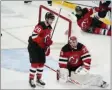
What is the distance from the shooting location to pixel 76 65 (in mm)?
3977

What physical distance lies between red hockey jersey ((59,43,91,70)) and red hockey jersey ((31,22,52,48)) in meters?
0.27

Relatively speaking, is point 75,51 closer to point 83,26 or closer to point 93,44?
point 93,44

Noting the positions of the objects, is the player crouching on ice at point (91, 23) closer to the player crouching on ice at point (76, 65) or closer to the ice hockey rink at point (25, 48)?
the ice hockey rink at point (25, 48)

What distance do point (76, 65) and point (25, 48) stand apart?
133cm

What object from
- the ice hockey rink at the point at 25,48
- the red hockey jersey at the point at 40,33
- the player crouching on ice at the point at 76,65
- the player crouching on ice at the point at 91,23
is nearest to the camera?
the red hockey jersey at the point at 40,33

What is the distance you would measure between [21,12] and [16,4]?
28.9 inches

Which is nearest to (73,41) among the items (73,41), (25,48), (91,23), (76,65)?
(73,41)

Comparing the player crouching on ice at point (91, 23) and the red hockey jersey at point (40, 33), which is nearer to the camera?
the red hockey jersey at point (40, 33)

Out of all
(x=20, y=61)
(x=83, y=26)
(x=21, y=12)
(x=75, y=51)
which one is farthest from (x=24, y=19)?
(x=75, y=51)

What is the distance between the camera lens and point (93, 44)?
5.55 meters

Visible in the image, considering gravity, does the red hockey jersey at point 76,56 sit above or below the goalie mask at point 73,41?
below

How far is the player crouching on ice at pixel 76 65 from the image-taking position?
3877 mm

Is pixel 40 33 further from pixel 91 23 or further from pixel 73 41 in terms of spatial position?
pixel 91 23

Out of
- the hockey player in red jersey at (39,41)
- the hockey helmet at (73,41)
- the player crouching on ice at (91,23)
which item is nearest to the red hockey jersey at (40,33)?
the hockey player in red jersey at (39,41)
